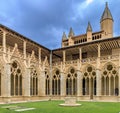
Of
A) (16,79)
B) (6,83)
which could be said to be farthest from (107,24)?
(6,83)

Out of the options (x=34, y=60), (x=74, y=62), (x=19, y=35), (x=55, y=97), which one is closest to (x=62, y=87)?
(x=55, y=97)

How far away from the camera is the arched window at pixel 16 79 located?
2520 cm

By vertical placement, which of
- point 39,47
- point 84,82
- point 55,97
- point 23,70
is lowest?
point 55,97

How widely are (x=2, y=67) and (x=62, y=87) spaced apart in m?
12.9

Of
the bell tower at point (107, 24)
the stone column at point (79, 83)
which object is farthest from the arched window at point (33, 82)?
the bell tower at point (107, 24)

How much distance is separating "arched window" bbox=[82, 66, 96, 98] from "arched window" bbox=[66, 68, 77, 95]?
1.77 m

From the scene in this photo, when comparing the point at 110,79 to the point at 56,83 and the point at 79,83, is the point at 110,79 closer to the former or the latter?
the point at 79,83

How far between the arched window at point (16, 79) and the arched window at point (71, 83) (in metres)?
9.60

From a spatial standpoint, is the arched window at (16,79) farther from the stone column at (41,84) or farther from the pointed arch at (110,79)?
the pointed arch at (110,79)

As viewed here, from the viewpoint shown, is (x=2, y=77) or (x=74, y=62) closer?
(x=2, y=77)

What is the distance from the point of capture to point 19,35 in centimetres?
2716

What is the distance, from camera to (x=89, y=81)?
102ft

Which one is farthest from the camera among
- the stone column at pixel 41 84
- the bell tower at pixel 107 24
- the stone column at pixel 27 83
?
the bell tower at pixel 107 24

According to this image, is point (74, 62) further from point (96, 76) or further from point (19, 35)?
point (19, 35)
